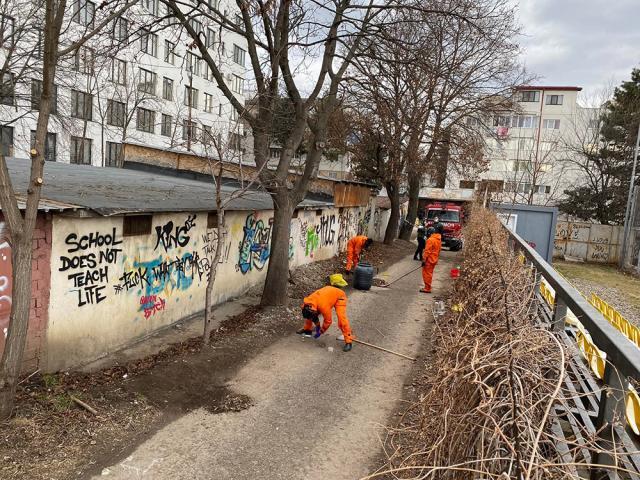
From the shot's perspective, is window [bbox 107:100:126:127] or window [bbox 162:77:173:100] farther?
window [bbox 162:77:173:100]

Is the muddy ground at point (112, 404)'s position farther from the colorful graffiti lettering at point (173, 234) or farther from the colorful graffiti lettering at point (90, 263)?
the colorful graffiti lettering at point (173, 234)

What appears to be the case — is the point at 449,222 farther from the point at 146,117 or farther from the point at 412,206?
the point at 146,117

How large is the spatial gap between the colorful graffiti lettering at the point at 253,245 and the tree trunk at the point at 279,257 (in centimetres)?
148

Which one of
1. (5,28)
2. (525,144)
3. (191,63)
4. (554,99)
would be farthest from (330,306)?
(554,99)

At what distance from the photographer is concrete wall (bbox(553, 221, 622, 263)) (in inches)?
1108

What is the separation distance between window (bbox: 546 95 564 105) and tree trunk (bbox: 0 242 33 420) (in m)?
60.6

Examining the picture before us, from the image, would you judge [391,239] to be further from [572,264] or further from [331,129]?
[572,264]

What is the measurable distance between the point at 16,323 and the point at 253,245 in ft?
25.5

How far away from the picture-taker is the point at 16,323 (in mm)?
4906

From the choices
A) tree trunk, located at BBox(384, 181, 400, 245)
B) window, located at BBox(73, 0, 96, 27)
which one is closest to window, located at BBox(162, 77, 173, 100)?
window, located at BBox(73, 0, 96, 27)

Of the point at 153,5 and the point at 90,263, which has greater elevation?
the point at 153,5

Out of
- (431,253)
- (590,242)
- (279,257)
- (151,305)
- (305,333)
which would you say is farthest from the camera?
(590,242)

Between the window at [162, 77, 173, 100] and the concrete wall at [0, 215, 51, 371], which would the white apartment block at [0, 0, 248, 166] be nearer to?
the window at [162, 77, 173, 100]

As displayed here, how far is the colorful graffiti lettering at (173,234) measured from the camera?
28.2 feet
